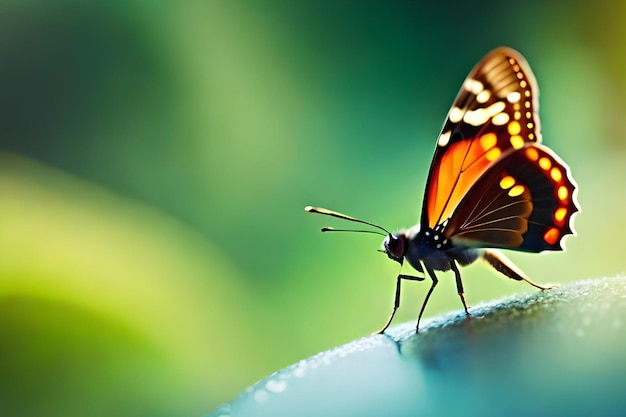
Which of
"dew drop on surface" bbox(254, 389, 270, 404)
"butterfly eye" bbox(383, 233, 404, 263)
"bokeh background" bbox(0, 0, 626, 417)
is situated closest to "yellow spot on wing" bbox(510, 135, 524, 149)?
"butterfly eye" bbox(383, 233, 404, 263)

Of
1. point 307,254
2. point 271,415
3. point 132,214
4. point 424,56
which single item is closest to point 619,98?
point 424,56

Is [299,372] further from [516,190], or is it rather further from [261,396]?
[516,190]

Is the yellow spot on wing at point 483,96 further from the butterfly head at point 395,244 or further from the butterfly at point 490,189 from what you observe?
the butterfly head at point 395,244

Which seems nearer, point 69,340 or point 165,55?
point 69,340

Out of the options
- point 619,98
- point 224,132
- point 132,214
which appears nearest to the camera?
point 132,214

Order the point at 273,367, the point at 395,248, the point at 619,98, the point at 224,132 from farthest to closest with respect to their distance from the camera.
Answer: the point at 619,98
the point at 224,132
the point at 273,367
the point at 395,248

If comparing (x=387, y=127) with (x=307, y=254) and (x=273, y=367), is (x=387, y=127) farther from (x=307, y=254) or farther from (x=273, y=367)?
(x=273, y=367)

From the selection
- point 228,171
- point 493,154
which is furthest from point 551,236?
point 228,171
